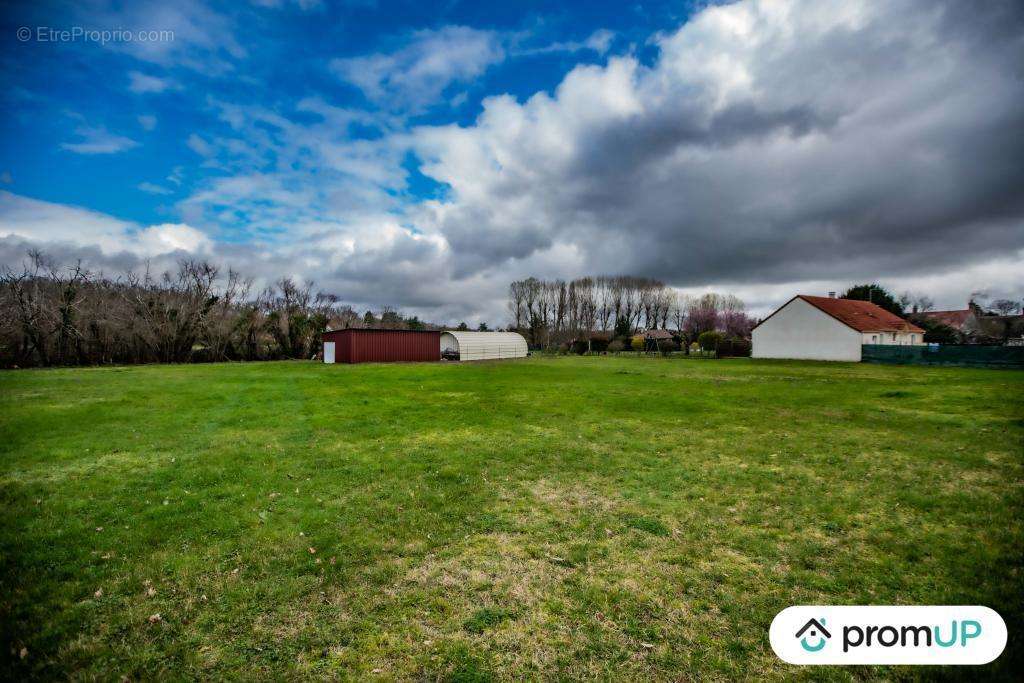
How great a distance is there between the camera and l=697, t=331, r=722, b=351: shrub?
171 ft

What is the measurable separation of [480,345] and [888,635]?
43.6 m

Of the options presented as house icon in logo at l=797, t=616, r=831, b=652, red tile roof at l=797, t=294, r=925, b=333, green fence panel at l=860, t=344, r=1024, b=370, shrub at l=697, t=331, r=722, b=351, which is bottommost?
house icon in logo at l=797, t=616, r=831, b=652

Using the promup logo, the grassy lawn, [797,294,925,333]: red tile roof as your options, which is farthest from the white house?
the promup logo

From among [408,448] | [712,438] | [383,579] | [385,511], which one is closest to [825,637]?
[383,579]

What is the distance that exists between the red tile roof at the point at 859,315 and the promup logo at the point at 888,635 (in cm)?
4470

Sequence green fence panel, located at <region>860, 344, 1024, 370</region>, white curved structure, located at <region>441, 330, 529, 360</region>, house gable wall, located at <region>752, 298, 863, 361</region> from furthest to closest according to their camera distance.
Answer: white curved structure, located at <region>441, 330, 529, 360</region>
house gable wall, located at <region>752, 298, 863, 361</region>
green fence panel, located at <region>860, 344, 1024, 370</region>

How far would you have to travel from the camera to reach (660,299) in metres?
92.7

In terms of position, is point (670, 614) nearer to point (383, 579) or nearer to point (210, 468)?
point (383, 579)

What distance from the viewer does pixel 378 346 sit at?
39.7 meters

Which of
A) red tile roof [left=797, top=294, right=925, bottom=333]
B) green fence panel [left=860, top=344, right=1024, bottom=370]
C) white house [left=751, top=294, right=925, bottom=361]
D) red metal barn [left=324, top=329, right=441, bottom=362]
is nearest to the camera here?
green fence panel [left=860, top=344, right=1024, bottom=370]

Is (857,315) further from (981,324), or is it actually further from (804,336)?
(981,324)

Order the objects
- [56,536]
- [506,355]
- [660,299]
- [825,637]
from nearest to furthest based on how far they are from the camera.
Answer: [825,637] → [56,536] → [506,355] → [660,299]

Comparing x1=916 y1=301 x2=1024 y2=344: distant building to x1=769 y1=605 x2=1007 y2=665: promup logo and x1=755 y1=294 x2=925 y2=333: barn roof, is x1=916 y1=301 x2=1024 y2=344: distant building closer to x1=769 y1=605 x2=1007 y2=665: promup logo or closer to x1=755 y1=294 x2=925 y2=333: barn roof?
x1=755 y1=294 x2=925 y2=333: barn roof

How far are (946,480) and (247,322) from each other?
53694 mm
